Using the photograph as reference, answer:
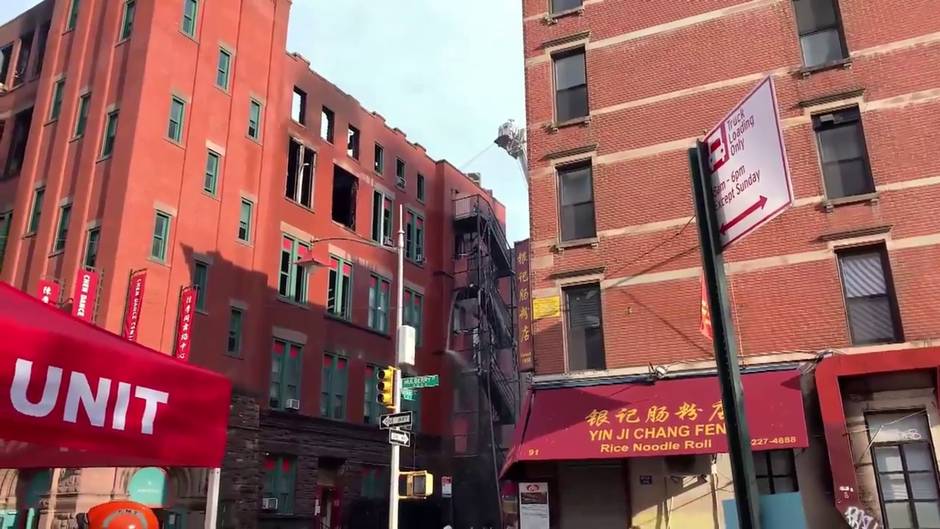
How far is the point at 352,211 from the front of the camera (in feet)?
120

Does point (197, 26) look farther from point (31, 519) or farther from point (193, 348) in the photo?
point (31, 519)

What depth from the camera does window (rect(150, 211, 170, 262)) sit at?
26516mm

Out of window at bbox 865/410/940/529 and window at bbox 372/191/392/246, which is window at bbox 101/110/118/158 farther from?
window at bbox 865/410/940/529

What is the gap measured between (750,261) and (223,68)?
74.3ft

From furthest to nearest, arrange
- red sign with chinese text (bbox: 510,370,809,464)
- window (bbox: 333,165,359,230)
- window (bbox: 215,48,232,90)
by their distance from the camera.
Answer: window (bbox: 333,165,359,230)
window (bbox: 215,48,232,90)
red sign with chinese text (bbox: 510,370,809,464)

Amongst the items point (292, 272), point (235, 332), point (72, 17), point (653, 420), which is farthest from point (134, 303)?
point (653, 420)

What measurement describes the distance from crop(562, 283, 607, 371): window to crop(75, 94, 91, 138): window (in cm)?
2045

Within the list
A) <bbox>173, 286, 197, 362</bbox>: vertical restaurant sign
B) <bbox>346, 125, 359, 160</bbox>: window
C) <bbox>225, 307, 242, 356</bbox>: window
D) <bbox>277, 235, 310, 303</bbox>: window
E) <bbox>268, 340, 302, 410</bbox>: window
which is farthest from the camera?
<bbox>346, 125, 359, 160</bbox>: window

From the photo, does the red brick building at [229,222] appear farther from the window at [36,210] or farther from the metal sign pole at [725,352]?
the metal sign pole at [725,352]

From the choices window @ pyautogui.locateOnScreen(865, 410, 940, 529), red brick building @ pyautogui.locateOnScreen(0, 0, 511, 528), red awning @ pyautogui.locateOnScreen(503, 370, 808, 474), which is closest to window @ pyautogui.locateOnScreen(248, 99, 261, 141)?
red brick building @ pyautogui.locateOnScreen(0, 0, 511, 528)

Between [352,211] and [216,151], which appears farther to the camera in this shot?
[352,211]

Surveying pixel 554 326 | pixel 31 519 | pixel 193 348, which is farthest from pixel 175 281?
pixel 554 326

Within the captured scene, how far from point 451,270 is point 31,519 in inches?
952

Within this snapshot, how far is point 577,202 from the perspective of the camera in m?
20.2
